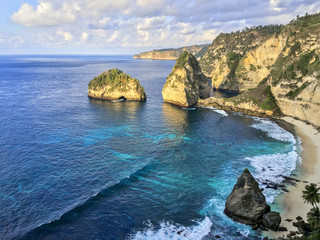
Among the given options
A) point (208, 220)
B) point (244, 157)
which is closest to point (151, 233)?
point (208, 220)

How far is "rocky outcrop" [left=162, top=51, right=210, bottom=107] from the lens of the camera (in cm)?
11388

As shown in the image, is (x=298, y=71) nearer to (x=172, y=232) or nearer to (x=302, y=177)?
(x=302, y=177)

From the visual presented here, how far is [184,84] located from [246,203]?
78.7m

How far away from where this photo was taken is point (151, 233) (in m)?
37.5

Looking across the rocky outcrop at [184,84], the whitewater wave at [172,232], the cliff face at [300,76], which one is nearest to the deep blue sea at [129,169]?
the whitewater wave at [172,232]

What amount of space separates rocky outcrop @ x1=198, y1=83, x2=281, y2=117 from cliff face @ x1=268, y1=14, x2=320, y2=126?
111 inches

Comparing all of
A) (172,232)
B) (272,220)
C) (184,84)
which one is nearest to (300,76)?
(184,84)

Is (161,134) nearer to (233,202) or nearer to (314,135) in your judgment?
(233,202)

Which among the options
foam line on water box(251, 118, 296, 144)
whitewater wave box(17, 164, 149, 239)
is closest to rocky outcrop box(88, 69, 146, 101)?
foam line on water box(251, 118, 296, 144)

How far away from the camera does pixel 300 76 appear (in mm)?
89125

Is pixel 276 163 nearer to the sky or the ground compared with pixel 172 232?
nearer to the sky

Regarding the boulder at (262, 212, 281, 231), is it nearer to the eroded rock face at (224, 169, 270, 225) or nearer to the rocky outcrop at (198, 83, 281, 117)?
the eroded rock face at (224, 169, 270, 225)

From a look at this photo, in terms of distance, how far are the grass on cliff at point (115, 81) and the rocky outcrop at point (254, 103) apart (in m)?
40.0

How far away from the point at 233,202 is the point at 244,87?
12000 cm
